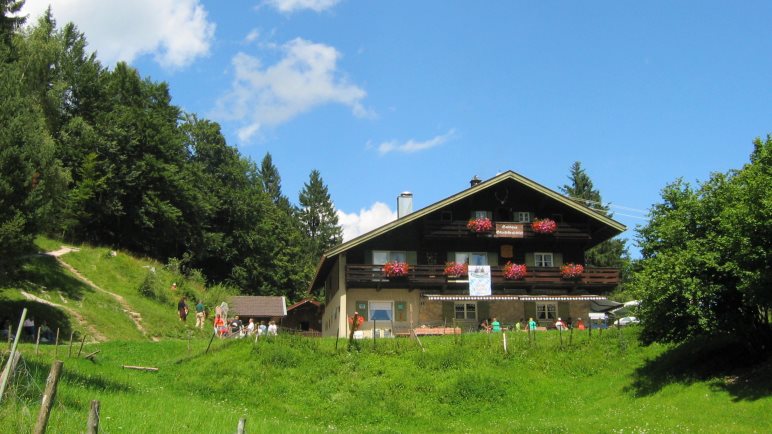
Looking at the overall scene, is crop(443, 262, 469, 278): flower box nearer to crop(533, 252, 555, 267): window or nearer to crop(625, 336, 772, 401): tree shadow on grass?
crop(533, 252, 555, 267): window

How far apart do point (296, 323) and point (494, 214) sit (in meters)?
22.7

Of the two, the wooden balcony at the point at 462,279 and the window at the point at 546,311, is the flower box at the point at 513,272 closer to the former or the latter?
the wooden balcony at the point at 462,279

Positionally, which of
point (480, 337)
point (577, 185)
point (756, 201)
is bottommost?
point (480, 337)

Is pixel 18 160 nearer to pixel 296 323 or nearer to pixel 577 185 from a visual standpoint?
pixel 296 323

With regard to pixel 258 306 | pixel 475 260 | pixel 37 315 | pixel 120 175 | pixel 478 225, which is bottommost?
pixel 37 315

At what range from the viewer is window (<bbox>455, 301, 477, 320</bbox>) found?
138 ft

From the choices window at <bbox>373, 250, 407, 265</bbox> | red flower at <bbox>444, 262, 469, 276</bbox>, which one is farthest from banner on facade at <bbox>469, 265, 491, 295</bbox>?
window at <bbox>373, 250, 407, 265</bbox>

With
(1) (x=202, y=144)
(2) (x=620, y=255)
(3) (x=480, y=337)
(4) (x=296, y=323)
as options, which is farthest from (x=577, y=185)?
(3) (x=480, y=337)

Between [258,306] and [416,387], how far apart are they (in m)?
32.1

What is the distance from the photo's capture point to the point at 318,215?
10050 cm

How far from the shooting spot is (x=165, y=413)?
19078 millimetres

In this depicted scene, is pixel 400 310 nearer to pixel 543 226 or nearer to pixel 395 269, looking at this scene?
pixel 395 269

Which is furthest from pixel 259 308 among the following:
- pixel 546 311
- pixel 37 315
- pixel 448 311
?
pixel 546 311

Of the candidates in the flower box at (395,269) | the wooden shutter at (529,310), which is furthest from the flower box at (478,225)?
the wooden shutter at (529,310)
